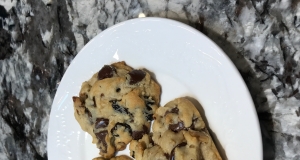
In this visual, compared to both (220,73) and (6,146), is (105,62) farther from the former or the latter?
(6,146)

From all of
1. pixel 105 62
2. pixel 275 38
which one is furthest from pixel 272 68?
pixel 105 62

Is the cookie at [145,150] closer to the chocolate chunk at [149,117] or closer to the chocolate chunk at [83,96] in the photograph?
the chocolate chunk at [149,117]

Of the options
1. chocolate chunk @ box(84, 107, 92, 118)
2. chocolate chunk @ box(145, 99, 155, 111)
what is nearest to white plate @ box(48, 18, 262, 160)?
chocolate chunk @ box(145, 99, 155, 111)

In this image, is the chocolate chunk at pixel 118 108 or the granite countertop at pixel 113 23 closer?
the granite countertop at pixel 113 23

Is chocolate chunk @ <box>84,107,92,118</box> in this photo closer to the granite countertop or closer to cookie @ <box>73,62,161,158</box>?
cookie @ <box>73,62,161,158</box>

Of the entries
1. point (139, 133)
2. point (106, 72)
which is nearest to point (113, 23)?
point (106, 72)

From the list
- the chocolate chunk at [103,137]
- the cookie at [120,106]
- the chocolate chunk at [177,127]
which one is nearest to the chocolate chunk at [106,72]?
Result: the cookie at [120,106]
